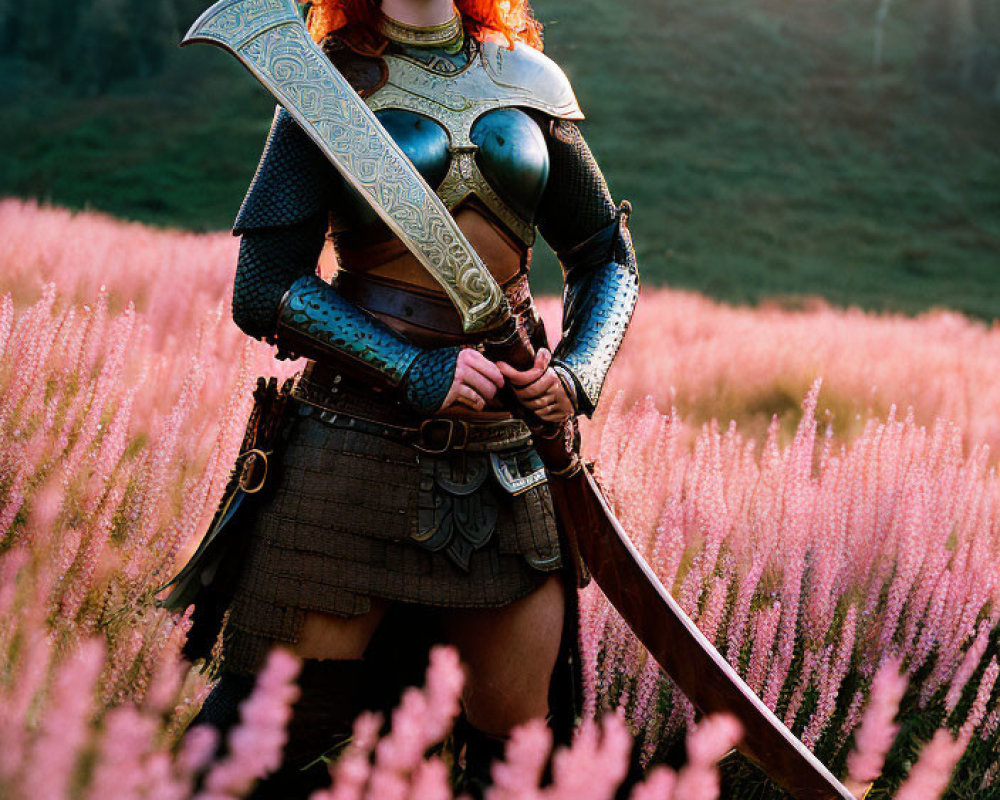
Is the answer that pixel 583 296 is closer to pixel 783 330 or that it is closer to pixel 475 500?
pixel 475 500

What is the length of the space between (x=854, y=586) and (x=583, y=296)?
1.59 meters

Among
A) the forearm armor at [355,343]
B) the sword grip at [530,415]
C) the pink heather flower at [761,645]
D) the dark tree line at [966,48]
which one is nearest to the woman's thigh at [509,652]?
the sword grip at [530,415]

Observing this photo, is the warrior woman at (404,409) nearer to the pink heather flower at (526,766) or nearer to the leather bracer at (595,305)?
the leather bracer at (595,305)

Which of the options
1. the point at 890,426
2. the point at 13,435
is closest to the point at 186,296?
the point at 13,435

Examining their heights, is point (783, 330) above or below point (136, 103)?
above

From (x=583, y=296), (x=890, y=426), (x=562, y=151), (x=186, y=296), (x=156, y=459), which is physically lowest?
(x=186, y=296)

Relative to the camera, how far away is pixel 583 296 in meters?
1.83

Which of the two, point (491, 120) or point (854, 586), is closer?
point (491, 120)

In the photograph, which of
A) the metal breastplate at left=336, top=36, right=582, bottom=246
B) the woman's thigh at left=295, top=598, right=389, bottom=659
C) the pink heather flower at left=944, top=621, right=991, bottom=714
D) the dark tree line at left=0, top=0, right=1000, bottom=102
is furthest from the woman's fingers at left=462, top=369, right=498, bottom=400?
the dark tree line at left=0, top=0, right=1000, bottom=102

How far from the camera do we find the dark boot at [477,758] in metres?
1.71

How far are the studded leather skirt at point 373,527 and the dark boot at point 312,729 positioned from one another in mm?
82

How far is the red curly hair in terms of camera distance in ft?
5.54

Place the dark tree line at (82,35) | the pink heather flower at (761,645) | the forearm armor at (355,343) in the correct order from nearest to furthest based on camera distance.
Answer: the forearm armor at (355,343)
the pink heather flower at (761,645)
the dark tree line at (82,35)

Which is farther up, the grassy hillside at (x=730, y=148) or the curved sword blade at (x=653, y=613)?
the curved sword blade at (x=653, y=613)
